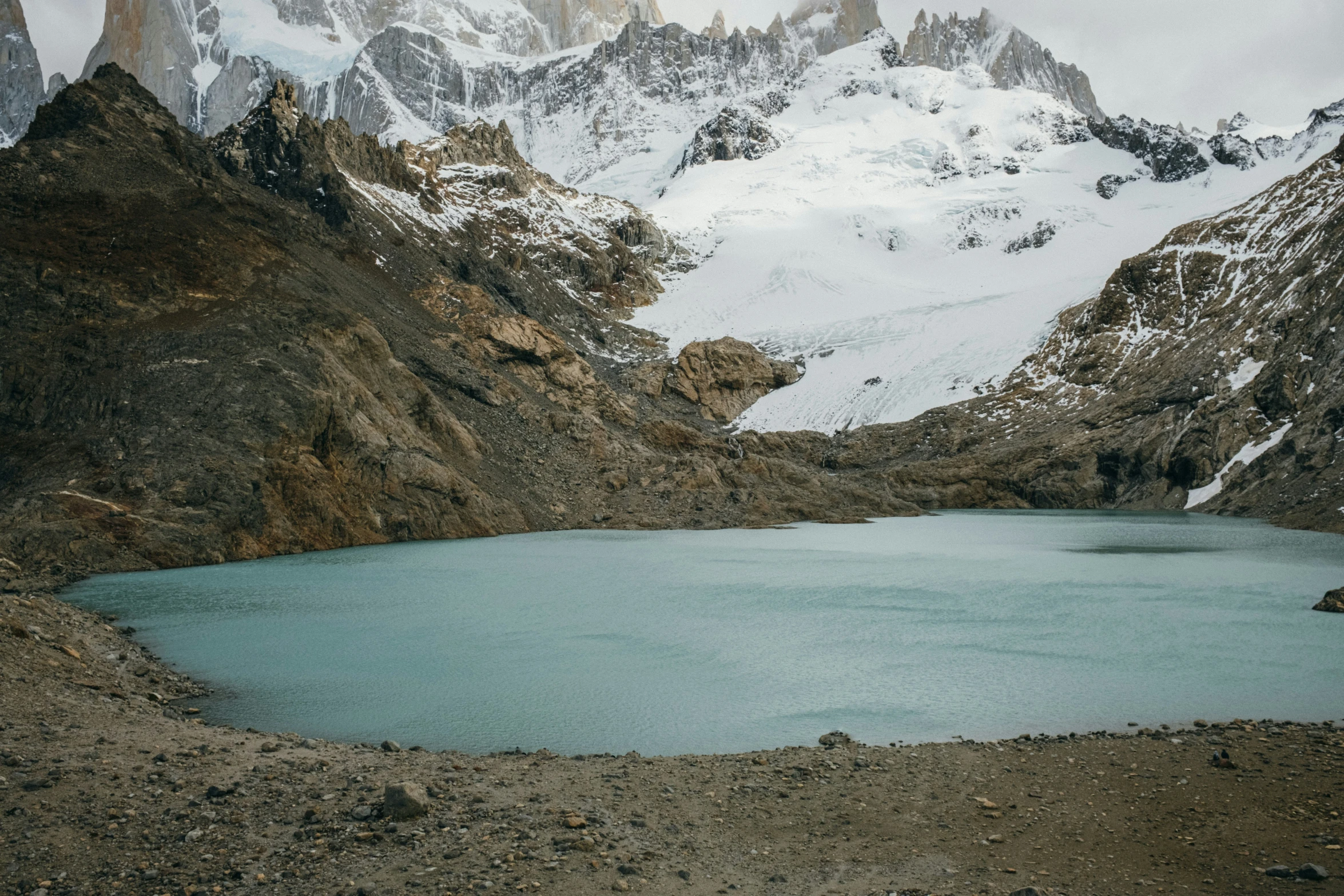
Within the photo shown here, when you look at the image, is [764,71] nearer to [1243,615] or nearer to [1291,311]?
[1291,311]

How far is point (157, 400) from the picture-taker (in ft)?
97.9

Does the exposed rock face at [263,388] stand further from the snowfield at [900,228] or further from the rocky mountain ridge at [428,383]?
the snowfield at [900,228]

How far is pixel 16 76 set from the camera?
171 meters

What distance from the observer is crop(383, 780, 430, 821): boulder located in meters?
7.64

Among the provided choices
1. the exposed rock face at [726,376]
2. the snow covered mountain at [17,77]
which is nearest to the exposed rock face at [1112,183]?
the exposed rock face at [726,376]

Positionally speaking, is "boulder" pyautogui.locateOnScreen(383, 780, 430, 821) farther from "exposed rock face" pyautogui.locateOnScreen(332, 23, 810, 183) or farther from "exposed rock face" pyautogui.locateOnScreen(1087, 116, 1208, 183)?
"exposed rock face" pyautogui.locateOnScreen(332, 23, 810, 183)

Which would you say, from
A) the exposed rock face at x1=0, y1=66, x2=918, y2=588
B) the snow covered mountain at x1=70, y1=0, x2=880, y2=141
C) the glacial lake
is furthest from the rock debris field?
the snow covered mountain at x1=70, y1=0, x2=880, y2=141

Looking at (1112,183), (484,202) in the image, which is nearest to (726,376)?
(484,202)

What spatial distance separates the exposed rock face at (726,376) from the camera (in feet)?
256

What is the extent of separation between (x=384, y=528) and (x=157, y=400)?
870cm

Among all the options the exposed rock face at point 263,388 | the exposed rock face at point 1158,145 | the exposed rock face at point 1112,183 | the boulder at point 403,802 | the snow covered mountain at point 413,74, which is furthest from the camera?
the snow covered mountain at point 413,74

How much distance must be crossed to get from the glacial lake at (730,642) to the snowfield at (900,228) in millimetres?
48749

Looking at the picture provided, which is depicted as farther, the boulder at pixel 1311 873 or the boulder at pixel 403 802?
the boulder at pixel 403 802

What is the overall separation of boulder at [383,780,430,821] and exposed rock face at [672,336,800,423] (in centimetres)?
6909
